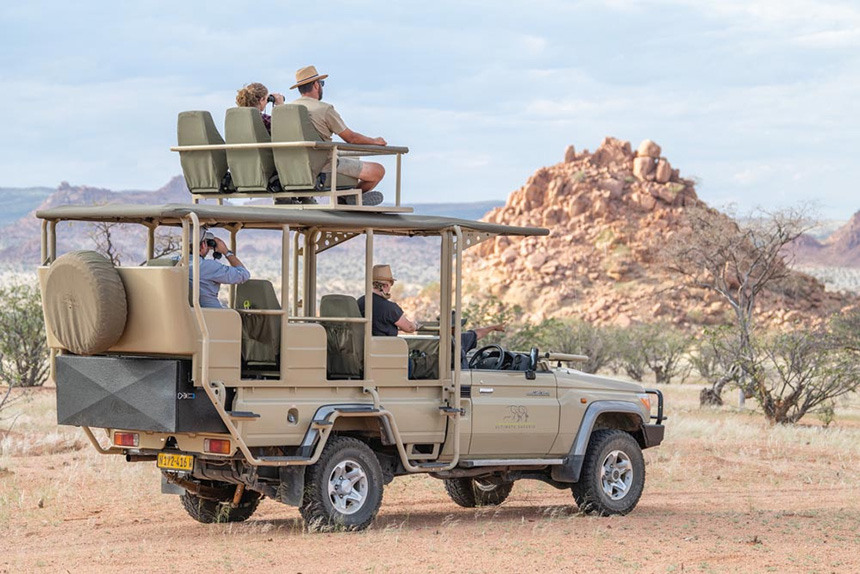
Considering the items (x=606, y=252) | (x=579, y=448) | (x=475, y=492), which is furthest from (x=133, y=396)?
(x=606, y=252)

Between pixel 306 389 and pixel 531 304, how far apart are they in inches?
2372

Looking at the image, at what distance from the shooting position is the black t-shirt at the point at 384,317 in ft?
34.9

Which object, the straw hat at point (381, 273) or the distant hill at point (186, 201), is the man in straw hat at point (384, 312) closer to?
the straw hat at point (381, 273)

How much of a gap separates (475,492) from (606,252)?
60597 mm

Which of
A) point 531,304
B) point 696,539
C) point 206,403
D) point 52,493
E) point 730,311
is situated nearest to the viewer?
point 206,403

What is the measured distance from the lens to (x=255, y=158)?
407 inches

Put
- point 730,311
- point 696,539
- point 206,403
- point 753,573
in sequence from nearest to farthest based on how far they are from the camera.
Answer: point 753,573, point 206,403, point 696,539, point 730,311

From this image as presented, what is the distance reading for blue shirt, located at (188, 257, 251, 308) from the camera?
31.0 feet

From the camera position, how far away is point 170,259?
375 inches

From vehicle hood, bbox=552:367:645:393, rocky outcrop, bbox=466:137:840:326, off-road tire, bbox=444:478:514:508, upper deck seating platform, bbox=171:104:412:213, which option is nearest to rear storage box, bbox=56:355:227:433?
upper deck seating platform, bbox=171:104:412:213

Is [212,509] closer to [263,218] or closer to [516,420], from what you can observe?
[516,420]

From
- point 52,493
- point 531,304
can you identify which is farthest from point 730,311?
point 52,493

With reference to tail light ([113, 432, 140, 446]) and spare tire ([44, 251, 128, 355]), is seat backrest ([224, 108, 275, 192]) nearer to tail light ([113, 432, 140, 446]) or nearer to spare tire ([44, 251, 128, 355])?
spare tire ([44, 251, 128, 355])

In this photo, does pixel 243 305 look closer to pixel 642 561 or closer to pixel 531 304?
pixel 642 561
